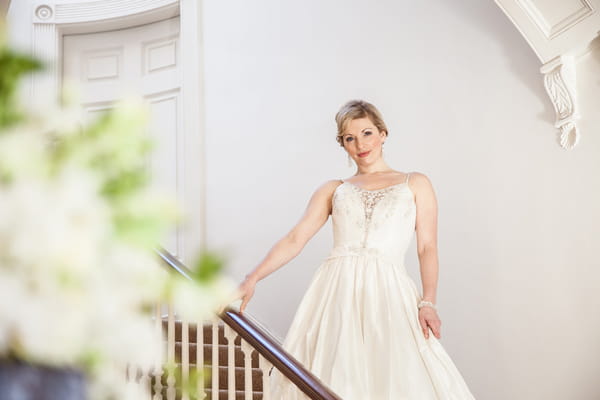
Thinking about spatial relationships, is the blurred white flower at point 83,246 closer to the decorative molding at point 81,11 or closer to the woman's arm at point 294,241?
the woman's arm at point 294,241

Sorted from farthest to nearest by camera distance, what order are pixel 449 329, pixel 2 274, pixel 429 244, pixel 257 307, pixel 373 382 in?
pixel 257 307, pixel 449 329, pixel 429 244, pixel 373 382, pixel 2 274

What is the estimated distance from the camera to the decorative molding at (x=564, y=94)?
376 centimetres

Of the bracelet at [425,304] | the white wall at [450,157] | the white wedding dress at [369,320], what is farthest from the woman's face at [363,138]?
the white wall at [450,157]

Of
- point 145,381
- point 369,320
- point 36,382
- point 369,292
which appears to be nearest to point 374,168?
point 369,292

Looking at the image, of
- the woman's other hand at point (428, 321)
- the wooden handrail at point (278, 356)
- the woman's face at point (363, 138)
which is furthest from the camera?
Answer: the woman's face at point (363, 138)

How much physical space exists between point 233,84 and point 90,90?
146cm

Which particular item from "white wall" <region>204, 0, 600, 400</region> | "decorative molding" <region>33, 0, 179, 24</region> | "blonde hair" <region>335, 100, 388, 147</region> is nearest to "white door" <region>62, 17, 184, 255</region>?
"decorative molding" <region>33, 0, 179, 24</region>

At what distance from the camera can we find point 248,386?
260 cm

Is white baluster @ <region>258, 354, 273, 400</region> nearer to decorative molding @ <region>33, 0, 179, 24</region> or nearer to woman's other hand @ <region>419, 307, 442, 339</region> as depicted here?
woman's other hand @ <region>419, 307, 442, 339</region>

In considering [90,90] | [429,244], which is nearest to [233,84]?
[90,90]

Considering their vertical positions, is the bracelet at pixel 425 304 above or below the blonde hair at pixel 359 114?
below

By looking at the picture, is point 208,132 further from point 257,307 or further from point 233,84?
point 257,307

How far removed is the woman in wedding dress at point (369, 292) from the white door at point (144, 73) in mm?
2722

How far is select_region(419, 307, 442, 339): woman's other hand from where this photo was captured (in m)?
2.59
